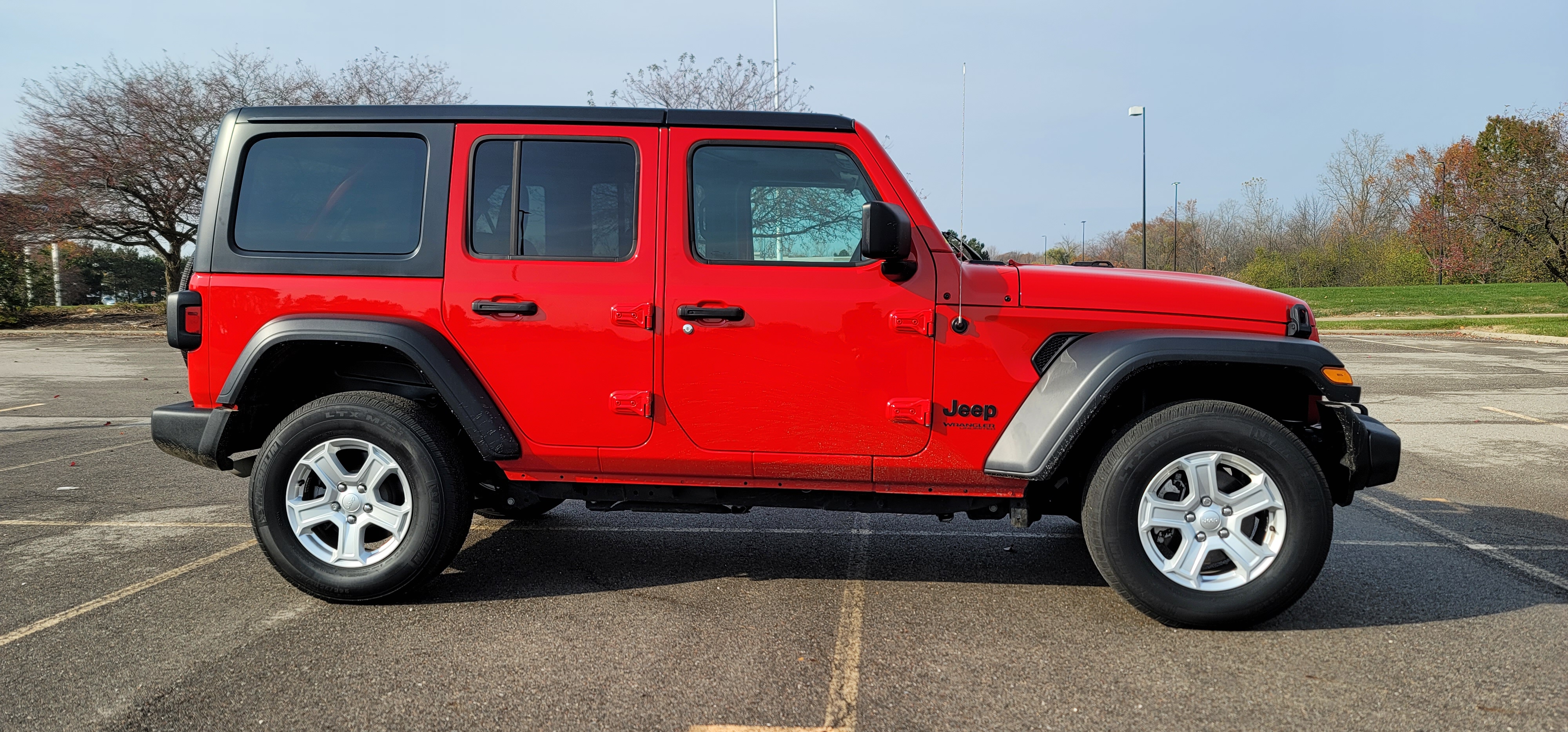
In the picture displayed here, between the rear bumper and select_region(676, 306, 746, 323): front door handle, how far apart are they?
1982mm

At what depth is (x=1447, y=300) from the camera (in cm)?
3081

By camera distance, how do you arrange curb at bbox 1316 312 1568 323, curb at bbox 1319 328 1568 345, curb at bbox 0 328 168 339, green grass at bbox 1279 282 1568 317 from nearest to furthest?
curb at bbox 1319 328 1568 345 → curb at bbox 0 328 168 339 → curb at bbox 1316 312 1568 323 → green grass at bbox 1279 282 1568 317

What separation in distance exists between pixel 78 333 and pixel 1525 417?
1073 inches

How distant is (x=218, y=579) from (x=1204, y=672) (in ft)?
13.5

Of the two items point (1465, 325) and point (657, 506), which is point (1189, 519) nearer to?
point (657, 506)

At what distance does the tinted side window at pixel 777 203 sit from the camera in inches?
155

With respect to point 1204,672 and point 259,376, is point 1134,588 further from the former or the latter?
point 259,376

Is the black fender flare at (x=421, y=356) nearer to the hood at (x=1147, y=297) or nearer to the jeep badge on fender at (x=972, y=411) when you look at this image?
the jeep badge on fender at (x=972, y=411)

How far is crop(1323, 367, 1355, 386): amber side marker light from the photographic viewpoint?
3721 mm

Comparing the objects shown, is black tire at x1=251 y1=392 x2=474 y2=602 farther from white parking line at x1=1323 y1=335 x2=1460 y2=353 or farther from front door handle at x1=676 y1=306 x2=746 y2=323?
white parking line at x1=1323 y1=335 x2=1460 y2=353

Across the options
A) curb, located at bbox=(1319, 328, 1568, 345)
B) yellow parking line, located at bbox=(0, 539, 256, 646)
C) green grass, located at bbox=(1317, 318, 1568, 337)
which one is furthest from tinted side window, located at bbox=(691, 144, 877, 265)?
green grass, located at bbox=(1317, 318, 1568, 337)

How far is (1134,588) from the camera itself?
12.2 ft

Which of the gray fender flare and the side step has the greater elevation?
the gray fender flare

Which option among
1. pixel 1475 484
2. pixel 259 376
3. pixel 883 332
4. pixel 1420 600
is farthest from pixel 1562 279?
pixel 259 376
